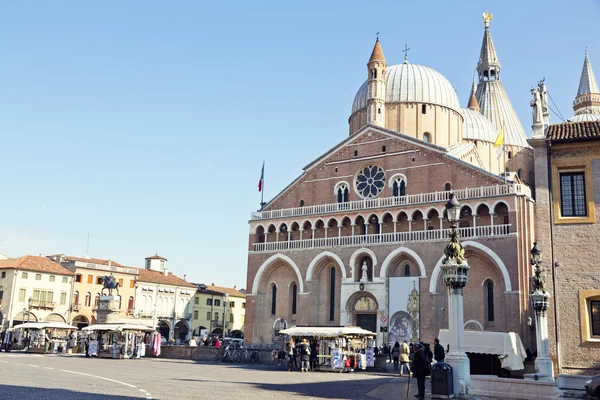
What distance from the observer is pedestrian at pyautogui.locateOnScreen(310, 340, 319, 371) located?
29478mm

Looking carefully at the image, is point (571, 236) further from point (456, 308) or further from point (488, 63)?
point (488, 63)

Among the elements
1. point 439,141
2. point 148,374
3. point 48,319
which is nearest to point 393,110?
point 439,141

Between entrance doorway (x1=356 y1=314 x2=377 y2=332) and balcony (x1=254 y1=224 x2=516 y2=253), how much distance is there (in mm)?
4668

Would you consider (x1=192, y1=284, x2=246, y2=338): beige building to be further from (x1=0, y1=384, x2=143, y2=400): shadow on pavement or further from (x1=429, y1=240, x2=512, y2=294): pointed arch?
(x1=0, y1=384, x2=143, y2=400): shadow on pavement

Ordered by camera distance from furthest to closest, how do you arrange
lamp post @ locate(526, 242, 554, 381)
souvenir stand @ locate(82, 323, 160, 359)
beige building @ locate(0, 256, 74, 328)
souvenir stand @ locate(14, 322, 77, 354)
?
beige building @ locate(0, 256, 74, 328) → souvenir stand @ locate(14, 322, 77, 354) → souvenir stand @ locate(82, 323, 160, 359) → lamp post @ locate(526, 242, 554, 381)

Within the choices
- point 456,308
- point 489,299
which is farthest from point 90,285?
point 456,308

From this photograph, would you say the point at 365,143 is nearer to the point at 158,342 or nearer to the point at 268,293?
the point at 268,293

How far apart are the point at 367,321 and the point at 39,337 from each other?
20745 millimetres

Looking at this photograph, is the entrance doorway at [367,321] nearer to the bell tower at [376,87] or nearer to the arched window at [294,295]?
the arched window at [294,295]

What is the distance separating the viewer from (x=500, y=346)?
23031 mm

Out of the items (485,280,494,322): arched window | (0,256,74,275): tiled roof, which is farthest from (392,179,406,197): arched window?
(0,256,74,275): tiled roof

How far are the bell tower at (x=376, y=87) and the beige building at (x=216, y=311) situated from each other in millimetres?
30685

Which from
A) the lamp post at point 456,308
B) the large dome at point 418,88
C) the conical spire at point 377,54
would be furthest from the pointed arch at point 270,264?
the lamp post at point 456,308

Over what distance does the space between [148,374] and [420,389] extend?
9910 mm
